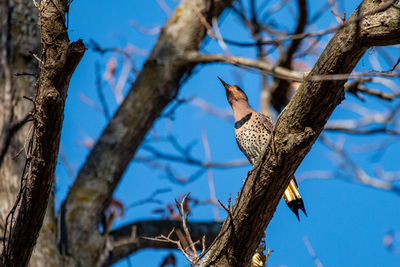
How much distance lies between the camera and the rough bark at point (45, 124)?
243 cm

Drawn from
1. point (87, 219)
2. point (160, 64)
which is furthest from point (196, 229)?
point (160, 64)

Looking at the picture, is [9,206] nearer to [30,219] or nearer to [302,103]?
[30,219]

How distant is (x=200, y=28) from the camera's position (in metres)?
6.08

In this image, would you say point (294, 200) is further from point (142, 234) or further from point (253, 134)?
point (142, 234)

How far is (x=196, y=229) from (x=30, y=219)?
302cm

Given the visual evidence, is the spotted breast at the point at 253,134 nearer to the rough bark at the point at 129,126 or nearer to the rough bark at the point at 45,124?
the rough bark at the point at 129,126

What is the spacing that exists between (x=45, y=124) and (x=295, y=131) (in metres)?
1.39

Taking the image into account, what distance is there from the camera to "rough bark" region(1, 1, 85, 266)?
2434 millimetres

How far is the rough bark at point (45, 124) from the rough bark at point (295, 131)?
1.12 meters

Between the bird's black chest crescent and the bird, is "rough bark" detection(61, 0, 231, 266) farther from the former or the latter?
the bird's black chest crescent

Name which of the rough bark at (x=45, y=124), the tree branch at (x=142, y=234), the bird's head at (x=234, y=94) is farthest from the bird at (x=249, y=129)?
the rough bark at (x=45, y=124)

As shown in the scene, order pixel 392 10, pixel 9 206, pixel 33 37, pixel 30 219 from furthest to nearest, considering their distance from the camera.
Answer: pixel 33 37 → pixel 9 206 → pixel 30 219 → pixel 392 10

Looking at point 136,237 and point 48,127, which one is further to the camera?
point 136,237

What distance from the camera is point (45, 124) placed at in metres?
2.62
